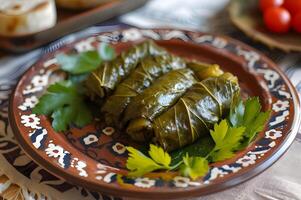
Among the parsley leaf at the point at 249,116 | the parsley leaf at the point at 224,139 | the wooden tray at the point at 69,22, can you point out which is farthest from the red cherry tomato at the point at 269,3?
the parsley leaf at the point at 224,139

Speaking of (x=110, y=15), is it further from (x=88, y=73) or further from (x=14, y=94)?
(x=14, y=94)

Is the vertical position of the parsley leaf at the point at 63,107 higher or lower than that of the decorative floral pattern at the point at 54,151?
lower

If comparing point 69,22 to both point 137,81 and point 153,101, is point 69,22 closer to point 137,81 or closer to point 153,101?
point 137,81

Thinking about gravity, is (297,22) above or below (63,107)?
above

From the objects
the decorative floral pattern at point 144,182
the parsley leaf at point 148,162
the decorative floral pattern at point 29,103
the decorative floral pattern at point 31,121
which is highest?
the parsley leaf at point 148,162

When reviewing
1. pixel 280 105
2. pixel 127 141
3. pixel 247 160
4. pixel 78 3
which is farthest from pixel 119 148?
pixel 78 3

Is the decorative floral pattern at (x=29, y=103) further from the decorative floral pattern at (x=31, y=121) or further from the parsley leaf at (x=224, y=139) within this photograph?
the parsley leaf at (x=224, y=139)
